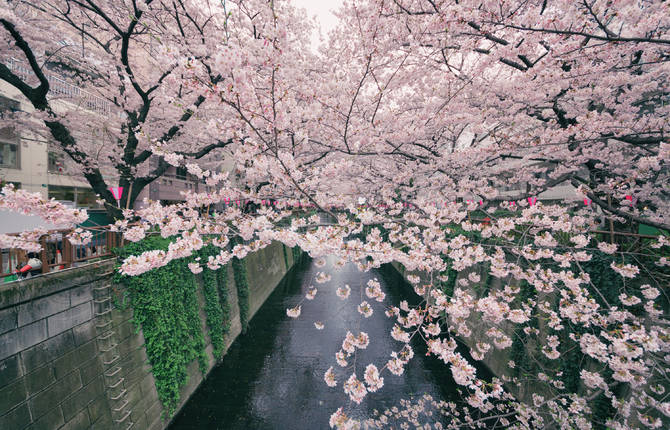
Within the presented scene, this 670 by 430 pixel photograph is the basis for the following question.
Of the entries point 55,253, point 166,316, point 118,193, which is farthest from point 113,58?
point 166,316

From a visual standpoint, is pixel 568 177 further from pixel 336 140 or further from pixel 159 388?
pixel 159 388

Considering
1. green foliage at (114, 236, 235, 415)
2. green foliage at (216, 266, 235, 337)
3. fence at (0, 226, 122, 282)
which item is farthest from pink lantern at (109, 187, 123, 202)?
green foliage at (216, 266, 235, 337)

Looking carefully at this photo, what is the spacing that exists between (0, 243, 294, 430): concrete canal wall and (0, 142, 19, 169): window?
16164 millimetres

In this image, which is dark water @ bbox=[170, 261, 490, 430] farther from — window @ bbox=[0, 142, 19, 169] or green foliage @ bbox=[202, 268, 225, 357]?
window @ bbox=[0, 142, 19, 169]

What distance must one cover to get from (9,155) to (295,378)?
20.2 m

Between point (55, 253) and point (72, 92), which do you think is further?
point (72, 92)

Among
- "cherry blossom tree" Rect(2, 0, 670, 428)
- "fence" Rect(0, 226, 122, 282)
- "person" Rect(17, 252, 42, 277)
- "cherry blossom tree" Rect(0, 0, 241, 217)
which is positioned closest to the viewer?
"cherry blossom tree" Rect(2, 0, 670, 428)

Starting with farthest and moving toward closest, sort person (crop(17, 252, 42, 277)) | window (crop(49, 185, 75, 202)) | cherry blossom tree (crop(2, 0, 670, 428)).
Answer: window (crop(49, 185, 75, 202)) → person (crop(17, 252, 42, 277)) → cherry blossom tree (crop(2, 0, 670, 428))

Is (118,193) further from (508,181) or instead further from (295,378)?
(508,181)

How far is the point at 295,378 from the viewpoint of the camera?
9.67 metres

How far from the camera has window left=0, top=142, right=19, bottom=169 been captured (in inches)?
552

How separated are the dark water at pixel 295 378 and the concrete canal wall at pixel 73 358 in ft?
6.25

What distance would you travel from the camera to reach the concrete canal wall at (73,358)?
415cm

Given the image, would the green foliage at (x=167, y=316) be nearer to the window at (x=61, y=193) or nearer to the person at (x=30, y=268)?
the person at (x=30, y=268)
